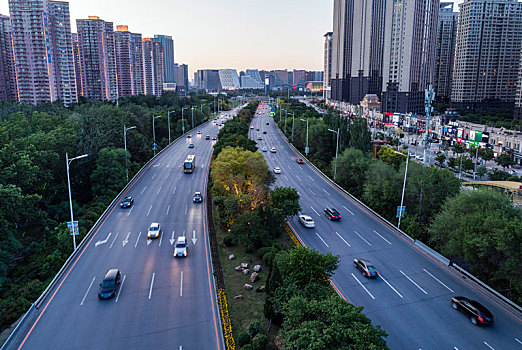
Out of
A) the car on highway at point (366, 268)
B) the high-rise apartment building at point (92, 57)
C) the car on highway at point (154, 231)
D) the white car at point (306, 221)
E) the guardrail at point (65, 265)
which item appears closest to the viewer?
the guardrail at point (65, 265)

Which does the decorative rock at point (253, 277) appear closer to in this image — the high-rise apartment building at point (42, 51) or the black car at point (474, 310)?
the black car at point (474, 310)

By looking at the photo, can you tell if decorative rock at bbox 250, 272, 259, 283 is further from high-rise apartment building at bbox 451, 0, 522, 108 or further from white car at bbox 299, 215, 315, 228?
high-rise apartment building at bbox 451, 0, 522, 108

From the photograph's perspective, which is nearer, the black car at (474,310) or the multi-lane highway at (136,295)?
the multi-lane highway at (136,295)

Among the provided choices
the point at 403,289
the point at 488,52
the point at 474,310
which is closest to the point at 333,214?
the point at 403,289

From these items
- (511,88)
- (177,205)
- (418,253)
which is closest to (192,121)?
(177,205)

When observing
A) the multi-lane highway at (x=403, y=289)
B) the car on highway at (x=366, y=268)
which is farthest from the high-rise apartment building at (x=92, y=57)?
the car on highway at (x=366, y=268)

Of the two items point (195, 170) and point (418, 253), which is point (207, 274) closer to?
point (418, 253)
